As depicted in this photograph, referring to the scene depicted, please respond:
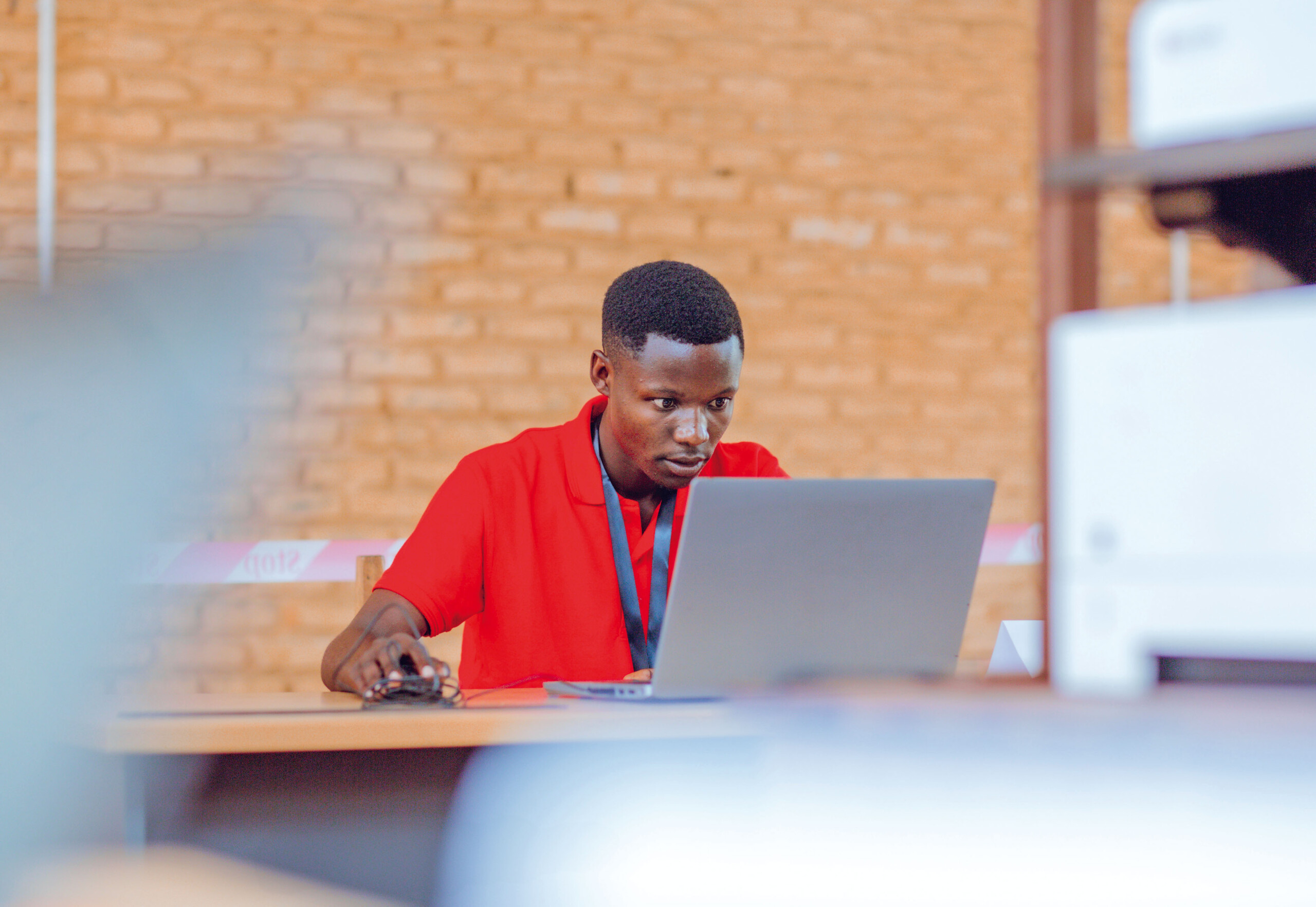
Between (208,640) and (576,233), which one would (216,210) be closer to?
(208,640)

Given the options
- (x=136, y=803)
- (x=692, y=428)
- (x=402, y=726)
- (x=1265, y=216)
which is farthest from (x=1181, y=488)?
(x=692, y=428)

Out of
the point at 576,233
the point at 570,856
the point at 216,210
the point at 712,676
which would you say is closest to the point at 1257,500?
the point at 216,210

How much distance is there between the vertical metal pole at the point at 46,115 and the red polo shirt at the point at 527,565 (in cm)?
169

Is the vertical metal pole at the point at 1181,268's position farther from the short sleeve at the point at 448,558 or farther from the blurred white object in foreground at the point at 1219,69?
the blurred white object in foreground at the point at 1219,69

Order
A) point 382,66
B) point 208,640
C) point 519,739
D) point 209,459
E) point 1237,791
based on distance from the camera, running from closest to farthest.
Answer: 1. point 1237,791
2. point 209,459
3. point 208,640
4. point 519,739
5. point 382,66

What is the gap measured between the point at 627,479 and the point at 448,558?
1.06ft

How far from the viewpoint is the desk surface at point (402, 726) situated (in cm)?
132

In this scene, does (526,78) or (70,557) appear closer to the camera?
(70,557)

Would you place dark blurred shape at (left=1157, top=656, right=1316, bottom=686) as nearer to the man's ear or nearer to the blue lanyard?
the blue lanyard

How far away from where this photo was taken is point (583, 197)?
11.2 ft

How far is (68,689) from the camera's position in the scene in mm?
775

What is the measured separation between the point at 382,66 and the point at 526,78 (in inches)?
14.5

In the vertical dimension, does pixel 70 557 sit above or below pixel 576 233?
below

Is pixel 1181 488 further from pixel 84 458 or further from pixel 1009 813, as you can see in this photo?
pixel 84 458
